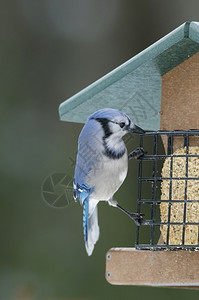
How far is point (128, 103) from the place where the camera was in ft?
12.8

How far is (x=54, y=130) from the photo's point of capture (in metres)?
7.02

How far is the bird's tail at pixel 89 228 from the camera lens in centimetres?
373

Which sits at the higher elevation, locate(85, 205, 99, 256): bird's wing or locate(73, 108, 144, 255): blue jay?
locate(73, 108, 144, 255): blue jay

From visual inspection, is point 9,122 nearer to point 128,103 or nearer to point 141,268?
point 128,103

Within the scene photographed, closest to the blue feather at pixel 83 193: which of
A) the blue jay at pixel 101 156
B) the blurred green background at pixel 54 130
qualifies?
the blue jay at pixel 101 156

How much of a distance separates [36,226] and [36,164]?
1.74 feet

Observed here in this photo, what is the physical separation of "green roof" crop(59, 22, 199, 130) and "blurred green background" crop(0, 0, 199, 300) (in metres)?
2.04

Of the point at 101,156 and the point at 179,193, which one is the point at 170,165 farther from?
the point at 101,156

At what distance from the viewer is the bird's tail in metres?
3.73

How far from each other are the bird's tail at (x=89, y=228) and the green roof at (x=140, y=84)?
458 millimetres

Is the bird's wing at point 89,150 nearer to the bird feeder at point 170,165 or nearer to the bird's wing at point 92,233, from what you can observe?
the bird feeder at point 170,165

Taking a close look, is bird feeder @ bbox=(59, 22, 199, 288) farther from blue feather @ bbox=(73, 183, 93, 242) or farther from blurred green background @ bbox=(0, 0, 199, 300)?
blurred green background @ bbox=(0, 0, 199, 300)

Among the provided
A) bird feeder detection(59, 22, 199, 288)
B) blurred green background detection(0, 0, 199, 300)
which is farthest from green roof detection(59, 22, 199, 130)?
blurred green background detection(0, 0, 199, 300)

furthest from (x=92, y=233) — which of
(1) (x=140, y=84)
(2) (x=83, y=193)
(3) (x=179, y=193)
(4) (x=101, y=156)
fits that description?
(1) (x=140, y=84)
